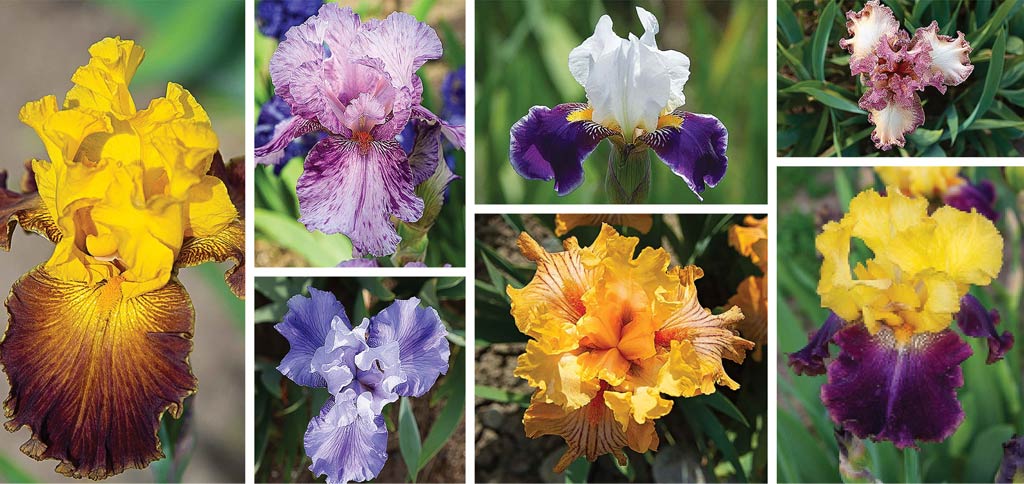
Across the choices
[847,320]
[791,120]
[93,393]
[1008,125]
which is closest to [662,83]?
[791,120]

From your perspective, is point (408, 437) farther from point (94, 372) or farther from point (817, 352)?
point (817, 352)

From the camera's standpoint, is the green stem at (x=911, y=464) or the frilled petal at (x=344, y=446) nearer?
Result: the frilled petal at (x=344, y=446)

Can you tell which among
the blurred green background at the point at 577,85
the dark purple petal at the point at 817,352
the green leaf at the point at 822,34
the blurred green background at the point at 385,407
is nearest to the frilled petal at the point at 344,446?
the blurred green background at the point at 385,407

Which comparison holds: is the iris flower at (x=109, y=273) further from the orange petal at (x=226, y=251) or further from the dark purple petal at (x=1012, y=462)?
the dark purple petal at (x=1012, y=462)

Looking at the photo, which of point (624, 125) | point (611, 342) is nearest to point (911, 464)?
point (611, 342)

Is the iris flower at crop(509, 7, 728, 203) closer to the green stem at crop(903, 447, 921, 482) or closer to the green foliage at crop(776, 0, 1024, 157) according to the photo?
Result: the green foliage at crop(776, 0, 1024, 157)

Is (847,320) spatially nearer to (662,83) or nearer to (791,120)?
(791,120)
